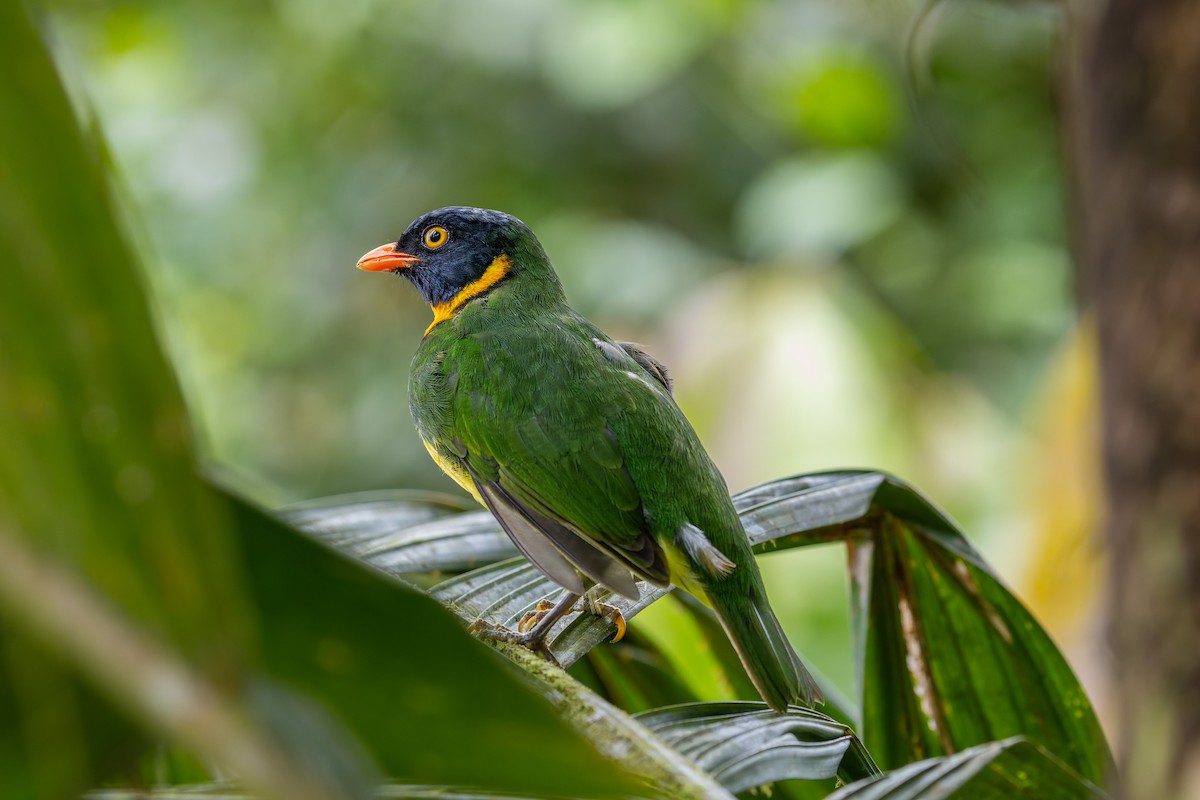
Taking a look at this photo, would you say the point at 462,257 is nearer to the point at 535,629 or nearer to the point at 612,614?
the point at 535,629

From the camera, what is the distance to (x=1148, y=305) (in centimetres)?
292

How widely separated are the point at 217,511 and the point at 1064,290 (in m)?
9.09

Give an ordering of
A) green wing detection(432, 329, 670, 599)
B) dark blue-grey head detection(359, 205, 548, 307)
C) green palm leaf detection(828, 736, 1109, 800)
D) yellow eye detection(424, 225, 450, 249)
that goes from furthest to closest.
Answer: yellow eye detection(424, 225, 450, 249), dark blue-grey head detection(359, 205, 548, 307), green wing detection(432, 329, 670, 599), green palm leaf detection(828, 736, 1109, 800)

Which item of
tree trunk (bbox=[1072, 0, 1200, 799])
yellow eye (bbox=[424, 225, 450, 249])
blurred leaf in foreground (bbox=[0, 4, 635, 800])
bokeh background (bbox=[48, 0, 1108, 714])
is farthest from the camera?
bokeh background (bbox=[48, 0, 1108, 714])

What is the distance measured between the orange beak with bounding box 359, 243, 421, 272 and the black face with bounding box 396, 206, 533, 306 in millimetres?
15

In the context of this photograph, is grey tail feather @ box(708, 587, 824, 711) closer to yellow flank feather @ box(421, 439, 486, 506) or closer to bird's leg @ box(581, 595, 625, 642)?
bird's leg @ box(581, 595, 625, 642)

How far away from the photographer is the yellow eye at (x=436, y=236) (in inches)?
113

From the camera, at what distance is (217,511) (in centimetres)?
53

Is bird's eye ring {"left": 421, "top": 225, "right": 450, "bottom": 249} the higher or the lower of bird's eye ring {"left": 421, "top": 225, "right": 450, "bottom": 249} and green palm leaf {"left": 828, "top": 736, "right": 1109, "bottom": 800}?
the higher

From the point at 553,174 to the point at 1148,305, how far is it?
764 centimetres

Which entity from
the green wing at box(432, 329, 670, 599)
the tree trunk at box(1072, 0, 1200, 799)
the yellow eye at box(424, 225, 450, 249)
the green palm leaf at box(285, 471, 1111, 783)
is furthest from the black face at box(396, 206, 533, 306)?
the tree trunk at box(1072, 0, 1200, 799)

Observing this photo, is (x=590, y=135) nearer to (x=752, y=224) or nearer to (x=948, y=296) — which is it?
(x=752, y=224)

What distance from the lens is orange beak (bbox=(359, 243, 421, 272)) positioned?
9.66ft

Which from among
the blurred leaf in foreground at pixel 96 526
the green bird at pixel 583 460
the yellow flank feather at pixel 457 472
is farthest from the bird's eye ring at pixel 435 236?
the blurred leaf in foreground at pixel 96 526
